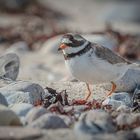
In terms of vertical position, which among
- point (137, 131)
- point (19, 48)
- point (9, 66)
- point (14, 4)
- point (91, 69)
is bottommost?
point (19, 48)

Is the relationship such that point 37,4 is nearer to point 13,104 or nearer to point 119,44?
point 119,44

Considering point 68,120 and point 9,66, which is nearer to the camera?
point 68,120

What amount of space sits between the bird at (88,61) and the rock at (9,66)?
1.42m

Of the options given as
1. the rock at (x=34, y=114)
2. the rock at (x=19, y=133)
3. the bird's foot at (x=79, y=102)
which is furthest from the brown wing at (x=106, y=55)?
the rock at (x=19, y=133)

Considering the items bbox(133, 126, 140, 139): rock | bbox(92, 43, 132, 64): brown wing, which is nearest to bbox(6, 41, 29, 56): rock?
bbox(92, 43, 132, 64): brown wing

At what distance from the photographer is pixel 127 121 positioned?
500cm

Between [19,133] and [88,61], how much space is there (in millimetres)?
1631

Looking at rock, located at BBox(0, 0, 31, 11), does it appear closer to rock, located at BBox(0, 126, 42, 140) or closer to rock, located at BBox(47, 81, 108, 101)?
rock, located at BBox(47, 81, 108, 101)

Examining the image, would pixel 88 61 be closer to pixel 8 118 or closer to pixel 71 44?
pixel 71 44

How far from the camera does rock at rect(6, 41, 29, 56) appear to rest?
11.4 meters

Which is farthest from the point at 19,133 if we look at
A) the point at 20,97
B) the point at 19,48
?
the point at 19,48

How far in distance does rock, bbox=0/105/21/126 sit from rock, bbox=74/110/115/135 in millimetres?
521

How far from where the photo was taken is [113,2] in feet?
61.5

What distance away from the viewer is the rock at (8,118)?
4.83 m
